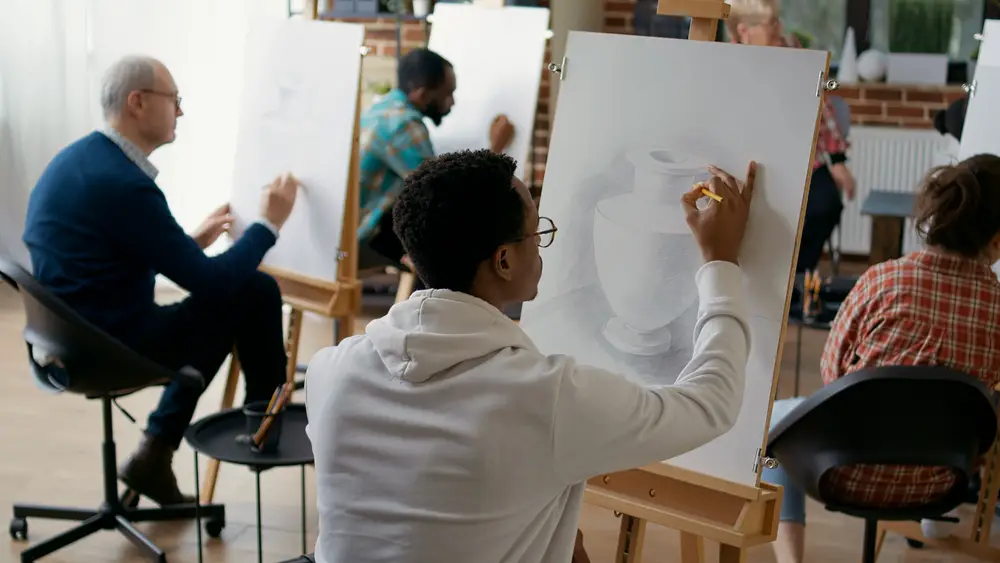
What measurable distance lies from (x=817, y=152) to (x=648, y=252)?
3018mm

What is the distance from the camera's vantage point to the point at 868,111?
623cm

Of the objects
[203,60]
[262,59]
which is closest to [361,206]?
[262,59]

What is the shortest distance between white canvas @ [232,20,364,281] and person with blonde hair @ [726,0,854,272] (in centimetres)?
153

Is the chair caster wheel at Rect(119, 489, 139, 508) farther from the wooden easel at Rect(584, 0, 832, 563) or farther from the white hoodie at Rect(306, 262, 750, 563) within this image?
the white hoodie at Rect(306, 262, 750, 563)

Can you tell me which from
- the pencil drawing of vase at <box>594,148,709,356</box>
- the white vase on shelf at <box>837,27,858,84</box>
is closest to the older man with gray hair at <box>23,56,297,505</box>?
the pencil drawing of vase at <box>594,148,709,356</box>

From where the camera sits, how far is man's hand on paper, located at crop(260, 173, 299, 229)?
10.2 ft

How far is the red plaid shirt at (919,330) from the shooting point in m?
2.16

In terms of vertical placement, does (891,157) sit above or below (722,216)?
below

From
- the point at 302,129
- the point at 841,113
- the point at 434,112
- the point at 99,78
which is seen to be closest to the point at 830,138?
the point at 841,113

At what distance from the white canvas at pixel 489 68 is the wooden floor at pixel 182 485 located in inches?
51.4

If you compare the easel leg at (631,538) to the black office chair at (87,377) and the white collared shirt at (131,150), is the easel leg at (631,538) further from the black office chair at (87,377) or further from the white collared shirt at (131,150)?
the white collared shirt at (131,150)

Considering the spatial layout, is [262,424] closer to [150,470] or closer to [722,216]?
[150,470]

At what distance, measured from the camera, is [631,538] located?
1.98m

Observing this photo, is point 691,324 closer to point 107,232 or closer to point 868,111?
point 107,232
